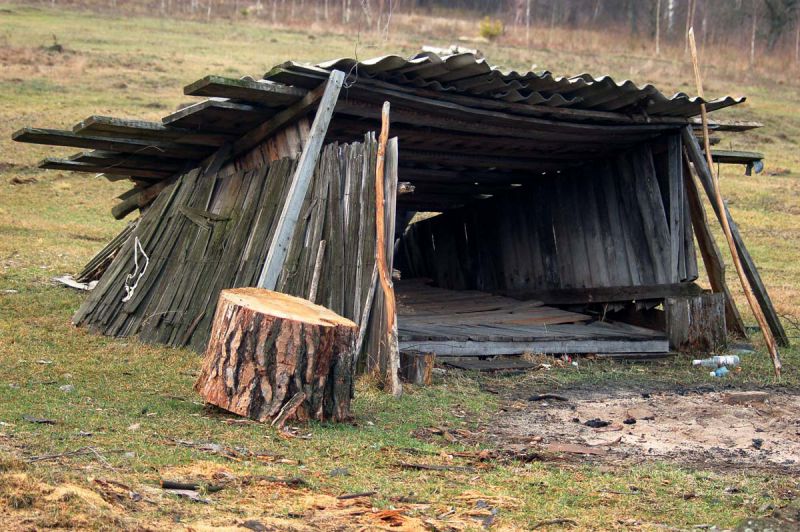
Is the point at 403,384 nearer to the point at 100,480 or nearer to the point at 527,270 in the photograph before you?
the point at 100,480

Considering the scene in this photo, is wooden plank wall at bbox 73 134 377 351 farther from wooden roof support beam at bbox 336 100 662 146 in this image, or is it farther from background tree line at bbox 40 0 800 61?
background tree line at bbox 40 0 800 61

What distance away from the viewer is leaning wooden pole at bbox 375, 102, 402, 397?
8.28 meters

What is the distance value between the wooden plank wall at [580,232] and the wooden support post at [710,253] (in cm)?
13

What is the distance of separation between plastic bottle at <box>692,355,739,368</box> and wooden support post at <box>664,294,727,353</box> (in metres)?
0.56

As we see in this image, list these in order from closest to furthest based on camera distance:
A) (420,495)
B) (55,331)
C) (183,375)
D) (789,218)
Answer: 1. (420,495)
2. (183,375)
3. (55,331)
4. (789,218)

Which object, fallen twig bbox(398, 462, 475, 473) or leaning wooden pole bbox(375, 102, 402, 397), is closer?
fallen twig bbox(398, 462, 475, 473)

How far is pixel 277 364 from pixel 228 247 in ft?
12.4

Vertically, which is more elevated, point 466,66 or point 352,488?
point 466,66

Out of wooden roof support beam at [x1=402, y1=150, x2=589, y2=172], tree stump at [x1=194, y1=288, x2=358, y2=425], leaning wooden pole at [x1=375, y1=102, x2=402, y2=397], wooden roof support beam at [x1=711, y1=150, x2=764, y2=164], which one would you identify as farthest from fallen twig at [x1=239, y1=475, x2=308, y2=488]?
wooden roof support beam at [x1=711, y1=150, x2=764, y2=164]

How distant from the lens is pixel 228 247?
33.8ft

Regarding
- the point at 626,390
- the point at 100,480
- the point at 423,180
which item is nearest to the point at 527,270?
the point at 423,180

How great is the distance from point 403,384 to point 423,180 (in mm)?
5698

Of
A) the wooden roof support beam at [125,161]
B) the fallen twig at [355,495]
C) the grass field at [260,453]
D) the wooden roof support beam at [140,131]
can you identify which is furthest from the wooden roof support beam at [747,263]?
→ the fallen twig at [355,495]

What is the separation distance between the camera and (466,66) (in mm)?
9188
